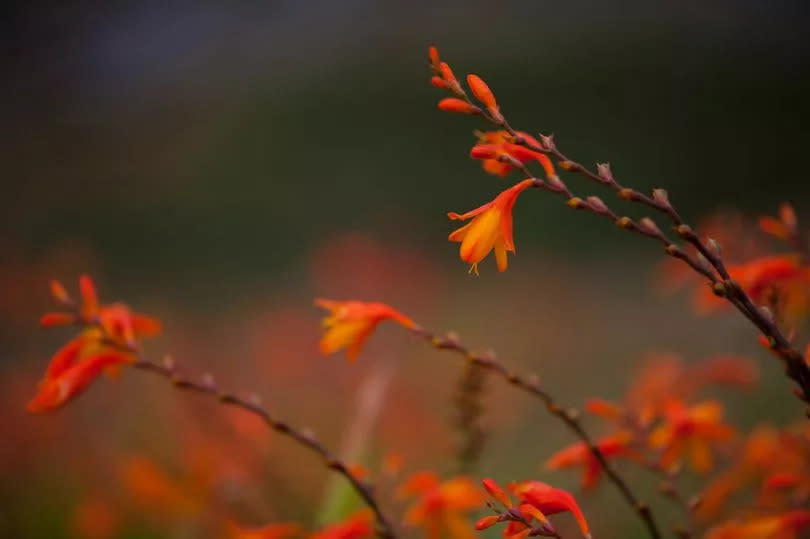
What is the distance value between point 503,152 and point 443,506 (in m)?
0.30

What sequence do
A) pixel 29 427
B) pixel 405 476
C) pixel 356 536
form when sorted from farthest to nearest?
pixel 29 427 < pixel 405 476 < pixel 356 536

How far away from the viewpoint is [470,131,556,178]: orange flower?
401 mm

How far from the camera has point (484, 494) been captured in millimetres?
583

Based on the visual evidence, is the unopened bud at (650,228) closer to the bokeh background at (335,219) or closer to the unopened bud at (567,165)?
the unopened bud at (567,165)

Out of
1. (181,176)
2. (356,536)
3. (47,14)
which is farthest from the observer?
(181,176)

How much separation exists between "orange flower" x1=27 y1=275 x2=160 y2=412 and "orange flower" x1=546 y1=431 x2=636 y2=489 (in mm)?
298

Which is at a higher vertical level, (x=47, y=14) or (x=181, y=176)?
(x=47, y=14)

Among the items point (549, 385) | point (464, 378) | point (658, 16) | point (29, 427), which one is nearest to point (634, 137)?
point (658, 16)

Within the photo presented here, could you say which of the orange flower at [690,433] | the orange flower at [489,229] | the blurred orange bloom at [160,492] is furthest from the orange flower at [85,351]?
the blurred orange bloom at [160,492]

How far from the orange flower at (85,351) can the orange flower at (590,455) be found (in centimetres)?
30

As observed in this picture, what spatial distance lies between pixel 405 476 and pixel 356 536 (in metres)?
0.77

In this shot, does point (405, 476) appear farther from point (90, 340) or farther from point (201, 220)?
point (201, 220)

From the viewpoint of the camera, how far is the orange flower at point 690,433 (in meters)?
0.59

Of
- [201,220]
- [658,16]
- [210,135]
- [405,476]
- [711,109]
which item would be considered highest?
[658,16]
